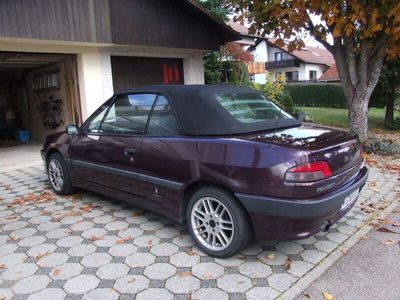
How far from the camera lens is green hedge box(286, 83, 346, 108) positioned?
24.9 meters

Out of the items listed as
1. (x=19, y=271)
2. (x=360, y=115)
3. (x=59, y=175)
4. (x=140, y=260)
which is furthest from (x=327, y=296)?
(x=360, y=115)

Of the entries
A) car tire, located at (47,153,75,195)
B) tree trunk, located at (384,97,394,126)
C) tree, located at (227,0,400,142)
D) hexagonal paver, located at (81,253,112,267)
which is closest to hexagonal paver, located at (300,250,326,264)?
hexagonal paver, located at (81,253,112,267)


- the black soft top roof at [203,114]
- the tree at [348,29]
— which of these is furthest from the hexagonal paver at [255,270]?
the tree at [348,29]

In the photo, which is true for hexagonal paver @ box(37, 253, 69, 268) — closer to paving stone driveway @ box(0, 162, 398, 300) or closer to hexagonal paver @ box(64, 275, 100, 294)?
paving stone driveway @ box(0, 162, 398, 300)

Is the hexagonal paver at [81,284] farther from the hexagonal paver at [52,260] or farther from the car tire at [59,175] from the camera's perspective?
the car tire at [59,175]

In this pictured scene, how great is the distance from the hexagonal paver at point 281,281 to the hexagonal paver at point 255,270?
0.07 metres

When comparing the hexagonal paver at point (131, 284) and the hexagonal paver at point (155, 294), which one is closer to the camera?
the hexagonal paver at point (155, 294)

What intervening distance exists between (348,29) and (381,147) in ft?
Answer: 8.88

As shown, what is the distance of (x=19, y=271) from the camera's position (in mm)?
3266

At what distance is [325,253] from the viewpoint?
346 cm

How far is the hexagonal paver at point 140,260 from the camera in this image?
332 centimetres

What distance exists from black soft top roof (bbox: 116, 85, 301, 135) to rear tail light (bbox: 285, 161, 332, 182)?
715 mm

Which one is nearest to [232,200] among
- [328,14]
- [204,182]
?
[204,182]

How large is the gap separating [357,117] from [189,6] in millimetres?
4994
